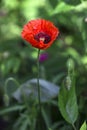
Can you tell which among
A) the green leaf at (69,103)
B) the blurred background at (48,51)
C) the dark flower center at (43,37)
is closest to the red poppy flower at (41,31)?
the dark flower center at (43,37)

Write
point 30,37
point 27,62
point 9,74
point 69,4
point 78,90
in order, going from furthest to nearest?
point 27,62 < point 9,74 < point 78,90 < point 69,4 < point 30,37

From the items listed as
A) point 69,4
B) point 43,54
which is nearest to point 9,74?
point 43,54

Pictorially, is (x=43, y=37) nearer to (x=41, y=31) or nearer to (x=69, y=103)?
(x=41, y=31)

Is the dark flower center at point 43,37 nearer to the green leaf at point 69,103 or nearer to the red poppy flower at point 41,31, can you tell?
the red poppy flower at point 41,31

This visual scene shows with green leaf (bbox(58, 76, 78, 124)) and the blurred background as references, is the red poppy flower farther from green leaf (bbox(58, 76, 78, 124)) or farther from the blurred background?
the blurred background

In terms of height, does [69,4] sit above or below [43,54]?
above

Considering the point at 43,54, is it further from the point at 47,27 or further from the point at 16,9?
the point at 47,27

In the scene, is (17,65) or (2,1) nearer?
(17,65)
